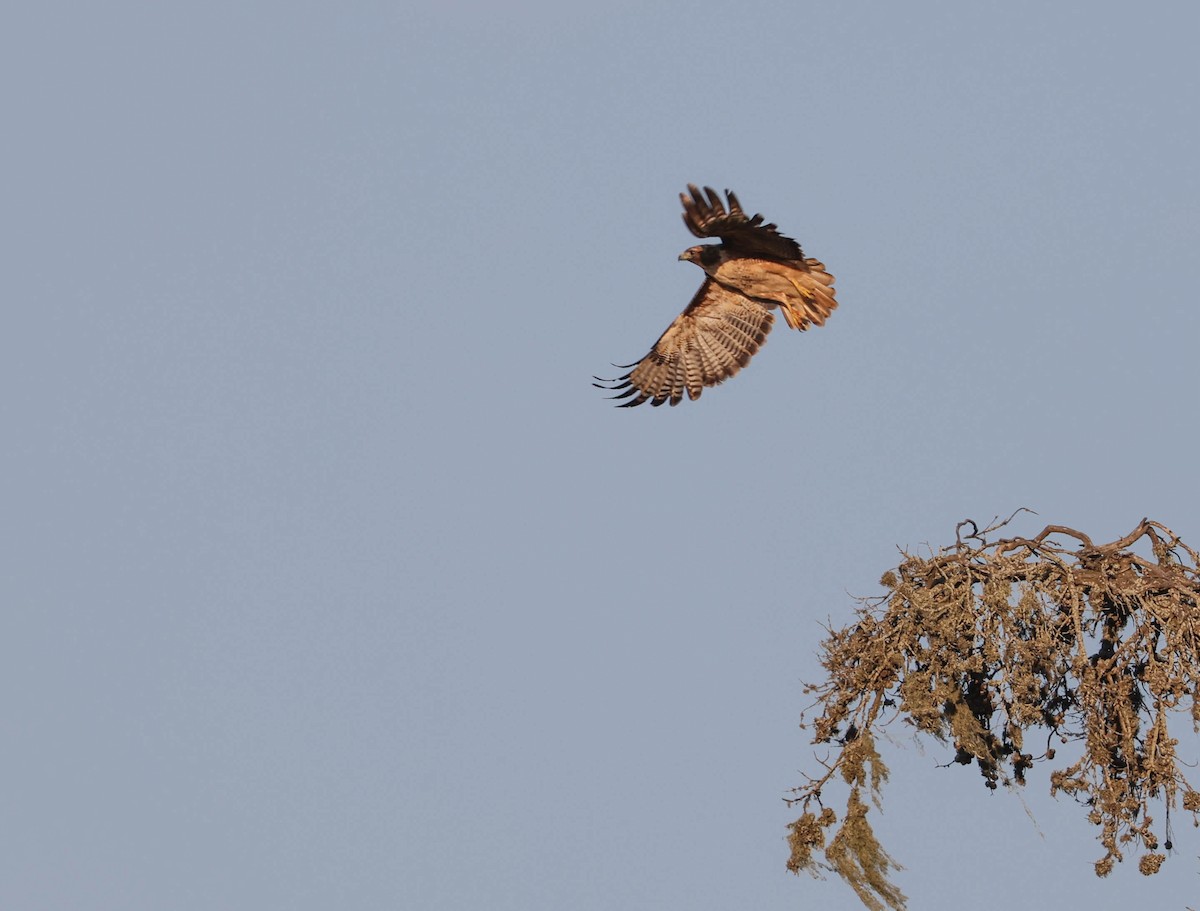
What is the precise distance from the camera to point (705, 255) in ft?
55.9

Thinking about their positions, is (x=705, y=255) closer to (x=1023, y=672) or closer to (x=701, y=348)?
(x=701, y=348)

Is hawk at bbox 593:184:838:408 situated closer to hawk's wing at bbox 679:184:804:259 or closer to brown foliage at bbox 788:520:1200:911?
hawk's wing at bbox 679:184:804:259

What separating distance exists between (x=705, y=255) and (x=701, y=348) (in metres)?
1.30

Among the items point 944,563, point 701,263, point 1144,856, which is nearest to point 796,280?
point 701,263

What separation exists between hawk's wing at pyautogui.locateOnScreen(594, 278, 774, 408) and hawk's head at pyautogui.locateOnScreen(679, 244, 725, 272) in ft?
1.58

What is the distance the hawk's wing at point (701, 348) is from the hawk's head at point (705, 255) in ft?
1.58

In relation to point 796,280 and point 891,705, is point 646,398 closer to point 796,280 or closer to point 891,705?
point 796,280

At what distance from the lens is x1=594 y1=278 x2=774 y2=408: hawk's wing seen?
699 inches

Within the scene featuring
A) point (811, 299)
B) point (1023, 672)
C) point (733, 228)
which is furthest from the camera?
point (811, 299)

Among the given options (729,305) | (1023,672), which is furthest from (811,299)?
(1023,672)

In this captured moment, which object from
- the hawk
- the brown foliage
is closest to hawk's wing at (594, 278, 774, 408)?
the hawk

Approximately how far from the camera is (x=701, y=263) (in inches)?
672

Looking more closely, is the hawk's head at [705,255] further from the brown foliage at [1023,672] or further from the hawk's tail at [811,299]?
the brown foliage at [1023,672]

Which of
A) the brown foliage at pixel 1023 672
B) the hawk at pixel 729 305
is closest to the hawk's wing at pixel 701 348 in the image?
the hawk at pixel 729 305
